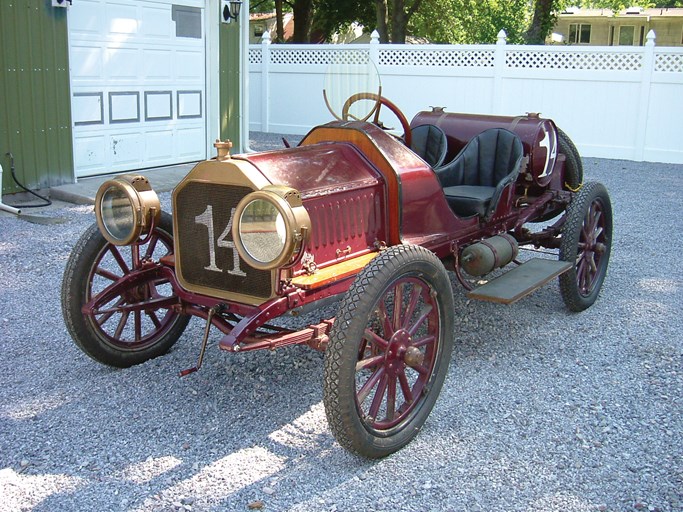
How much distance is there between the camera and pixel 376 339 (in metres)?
3.07

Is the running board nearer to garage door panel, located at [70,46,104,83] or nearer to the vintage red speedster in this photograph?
the vintage red speedster

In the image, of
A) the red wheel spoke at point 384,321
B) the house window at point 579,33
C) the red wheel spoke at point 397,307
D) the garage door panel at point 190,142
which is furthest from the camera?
the house window at point 579,33

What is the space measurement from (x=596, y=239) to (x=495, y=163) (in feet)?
3.02

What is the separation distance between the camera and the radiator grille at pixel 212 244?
10.9 ft

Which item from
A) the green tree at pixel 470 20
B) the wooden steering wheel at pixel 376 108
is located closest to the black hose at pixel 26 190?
the wooden steering wheel at pixel 376 108

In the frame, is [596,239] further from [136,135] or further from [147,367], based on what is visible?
[136,135]

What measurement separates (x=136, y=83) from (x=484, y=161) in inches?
204

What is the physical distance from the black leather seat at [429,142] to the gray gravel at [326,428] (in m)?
1.05

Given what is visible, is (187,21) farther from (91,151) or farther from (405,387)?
(405,387)

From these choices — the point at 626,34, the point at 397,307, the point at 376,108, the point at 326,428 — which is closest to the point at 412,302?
the point at 397,307

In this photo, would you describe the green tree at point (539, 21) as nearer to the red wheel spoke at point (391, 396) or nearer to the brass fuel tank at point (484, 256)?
the brass fuel tank at point (484, 256)

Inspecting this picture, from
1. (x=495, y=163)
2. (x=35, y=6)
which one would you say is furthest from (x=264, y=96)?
(x=495, y=163)

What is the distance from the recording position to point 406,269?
3.08 m

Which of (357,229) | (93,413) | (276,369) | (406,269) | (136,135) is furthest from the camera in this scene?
(136,135)
